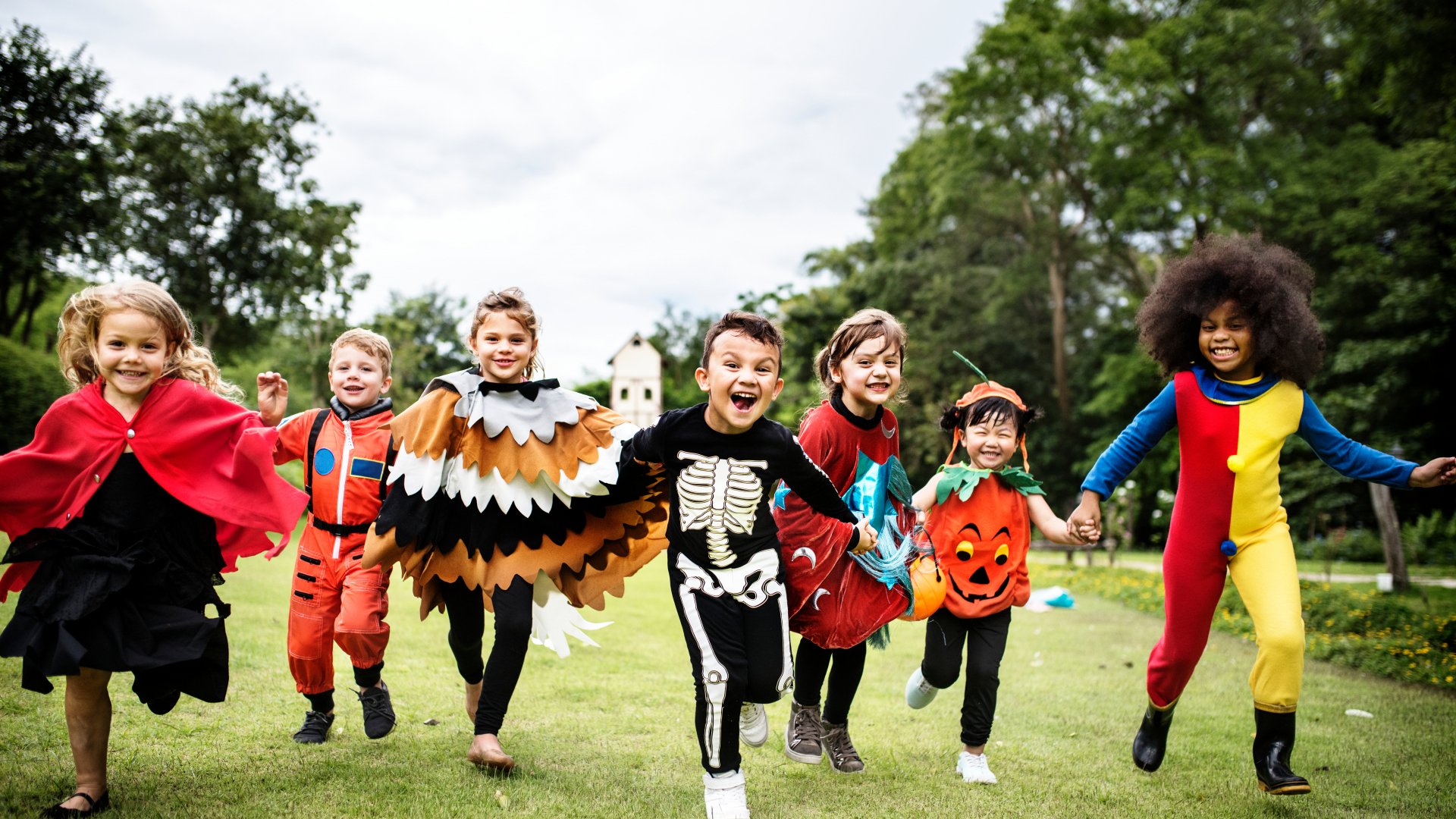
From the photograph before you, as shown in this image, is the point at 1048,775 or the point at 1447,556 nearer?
the point at 1048,775

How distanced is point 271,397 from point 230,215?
2272 cm

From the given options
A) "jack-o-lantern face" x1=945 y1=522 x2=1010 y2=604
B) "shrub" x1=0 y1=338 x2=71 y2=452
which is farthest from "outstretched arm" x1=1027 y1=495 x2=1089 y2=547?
"shrub" x1=0 y1=338 x2=71 y2=452

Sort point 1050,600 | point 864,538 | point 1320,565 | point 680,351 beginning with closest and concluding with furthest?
point 864,538
point 1050,600
point 1320,565
point 680,351

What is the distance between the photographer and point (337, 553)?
4.86 metres

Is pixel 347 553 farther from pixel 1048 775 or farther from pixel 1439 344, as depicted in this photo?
pixel 1439 344

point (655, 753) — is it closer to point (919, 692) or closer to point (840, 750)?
point (840, 750)

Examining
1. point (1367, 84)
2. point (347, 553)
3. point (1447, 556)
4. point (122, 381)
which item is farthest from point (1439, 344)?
point (122, 381)

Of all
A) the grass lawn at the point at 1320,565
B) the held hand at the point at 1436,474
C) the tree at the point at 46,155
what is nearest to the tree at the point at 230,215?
the tree at the point at 46,155

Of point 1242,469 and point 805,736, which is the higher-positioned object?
point 1242,469

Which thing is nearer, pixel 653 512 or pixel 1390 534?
pixel 653 512

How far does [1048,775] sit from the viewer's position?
468cm

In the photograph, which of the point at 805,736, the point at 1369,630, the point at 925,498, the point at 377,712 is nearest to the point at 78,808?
the point at 377,712

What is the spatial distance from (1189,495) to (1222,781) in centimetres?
151

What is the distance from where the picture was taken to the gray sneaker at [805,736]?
4676 mm
